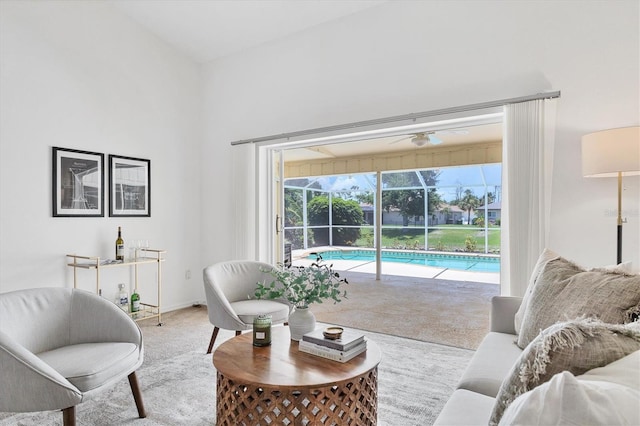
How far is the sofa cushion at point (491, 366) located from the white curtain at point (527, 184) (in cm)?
101

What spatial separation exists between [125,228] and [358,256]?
760 centimetres

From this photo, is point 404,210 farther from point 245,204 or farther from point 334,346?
point 334,346

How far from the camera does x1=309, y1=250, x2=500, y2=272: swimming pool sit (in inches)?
355

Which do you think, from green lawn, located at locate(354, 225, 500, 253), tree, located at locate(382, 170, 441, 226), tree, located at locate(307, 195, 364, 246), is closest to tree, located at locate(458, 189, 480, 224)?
green lawn, located at locate(354, 225, 500, 253)

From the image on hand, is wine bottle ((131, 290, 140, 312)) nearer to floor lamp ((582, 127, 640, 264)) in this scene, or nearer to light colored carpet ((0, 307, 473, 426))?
light colored carpet ((0, 307, 473, 426))

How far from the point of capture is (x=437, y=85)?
348cm

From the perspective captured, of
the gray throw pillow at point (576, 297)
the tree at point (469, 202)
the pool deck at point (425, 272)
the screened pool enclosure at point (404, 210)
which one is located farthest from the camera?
the tree at point (469, 202)

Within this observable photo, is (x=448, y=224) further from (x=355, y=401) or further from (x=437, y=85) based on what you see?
(x=355, y=401)

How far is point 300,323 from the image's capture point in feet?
7.22

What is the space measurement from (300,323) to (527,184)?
2095mm

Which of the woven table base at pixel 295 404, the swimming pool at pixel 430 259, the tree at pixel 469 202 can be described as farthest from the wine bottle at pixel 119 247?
the tree at pixel 469 202

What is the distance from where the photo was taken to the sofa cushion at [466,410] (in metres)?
1.31

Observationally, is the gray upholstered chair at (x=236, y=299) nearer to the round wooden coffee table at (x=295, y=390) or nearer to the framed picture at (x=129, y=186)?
the round wooden coffee table at (x=295, y=390)

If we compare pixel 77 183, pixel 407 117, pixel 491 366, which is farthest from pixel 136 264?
pixel 491 366
